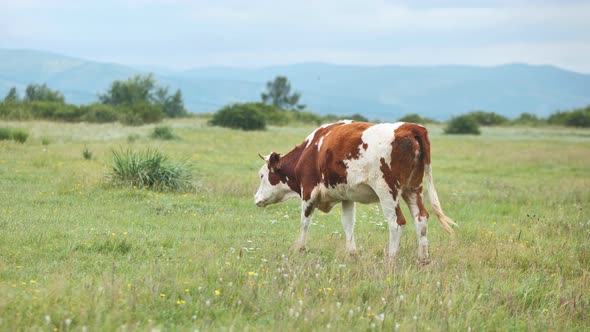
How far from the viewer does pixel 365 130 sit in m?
10.1

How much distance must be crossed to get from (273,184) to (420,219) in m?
3.13

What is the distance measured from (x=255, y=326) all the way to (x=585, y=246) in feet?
23.9

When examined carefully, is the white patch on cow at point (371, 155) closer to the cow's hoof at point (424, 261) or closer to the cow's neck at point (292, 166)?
the cow's hoof at point (424, 261)

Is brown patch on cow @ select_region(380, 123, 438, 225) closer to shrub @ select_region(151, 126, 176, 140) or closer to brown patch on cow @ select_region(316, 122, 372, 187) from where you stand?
brown patch on cow @ select_region(316, 122, 372, 187)

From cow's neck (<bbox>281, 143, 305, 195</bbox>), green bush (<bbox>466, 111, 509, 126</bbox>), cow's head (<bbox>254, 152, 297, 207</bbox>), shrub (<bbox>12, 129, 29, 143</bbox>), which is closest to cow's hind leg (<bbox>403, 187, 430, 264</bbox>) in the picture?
cow's neck (<bbox>281, 143, 305, 195</bbox>)

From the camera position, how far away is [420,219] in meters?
10.0

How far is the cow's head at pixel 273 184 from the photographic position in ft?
39.1

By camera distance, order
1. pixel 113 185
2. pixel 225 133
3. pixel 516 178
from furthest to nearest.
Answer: pixel 225 133, pixel 516 178, pixel 113 185

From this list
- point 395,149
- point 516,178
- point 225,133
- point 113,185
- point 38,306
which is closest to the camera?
point 38,306

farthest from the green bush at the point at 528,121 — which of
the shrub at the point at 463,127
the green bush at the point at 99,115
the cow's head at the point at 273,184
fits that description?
the cow's head at the point at 273,184

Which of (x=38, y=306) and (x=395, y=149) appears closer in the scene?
(x=38, y=306)

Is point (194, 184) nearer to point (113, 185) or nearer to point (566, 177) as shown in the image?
point (113, 185)

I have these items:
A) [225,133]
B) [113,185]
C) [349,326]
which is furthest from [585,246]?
[225,133]

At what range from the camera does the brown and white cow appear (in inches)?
382
